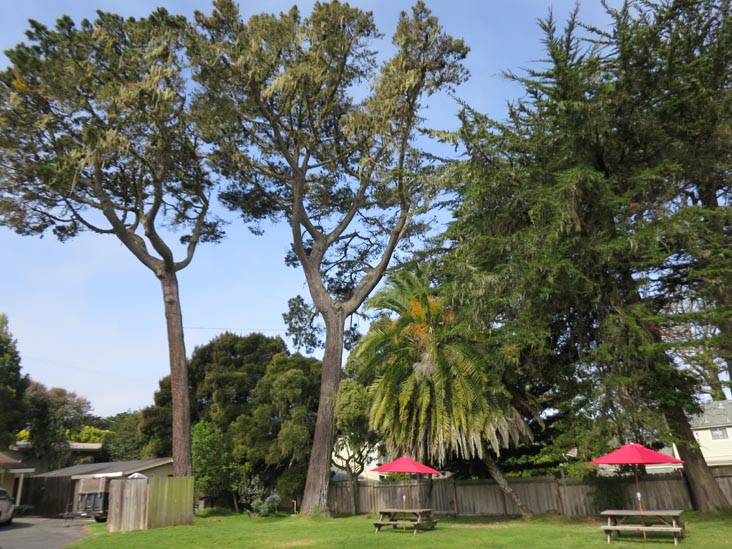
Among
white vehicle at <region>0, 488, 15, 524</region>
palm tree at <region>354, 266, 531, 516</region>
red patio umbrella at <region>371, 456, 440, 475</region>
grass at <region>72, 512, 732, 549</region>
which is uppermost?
palm tree at <region>354, 266, 531, 516</region>

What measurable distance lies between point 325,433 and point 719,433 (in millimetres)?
26173

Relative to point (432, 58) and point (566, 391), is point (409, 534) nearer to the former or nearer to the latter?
point (566, 391)

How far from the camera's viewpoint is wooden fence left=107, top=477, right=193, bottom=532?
17031 mm

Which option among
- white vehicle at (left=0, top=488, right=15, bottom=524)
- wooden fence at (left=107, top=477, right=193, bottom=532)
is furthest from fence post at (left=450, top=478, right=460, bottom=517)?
white vehicle at (left=0, top=488, right=15, bottom=524)

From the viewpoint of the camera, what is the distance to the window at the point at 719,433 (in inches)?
1261

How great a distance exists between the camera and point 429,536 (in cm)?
1372

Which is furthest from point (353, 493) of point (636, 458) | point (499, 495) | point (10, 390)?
point (10, 390)

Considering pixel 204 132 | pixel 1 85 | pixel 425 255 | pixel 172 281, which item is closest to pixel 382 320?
pixel 425 255

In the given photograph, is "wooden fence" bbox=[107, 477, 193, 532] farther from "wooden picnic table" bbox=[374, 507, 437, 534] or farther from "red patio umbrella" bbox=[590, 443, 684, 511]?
"red patio umbrella" bbox=[590, 443, 684, 511]

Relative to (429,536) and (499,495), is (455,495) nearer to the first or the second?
(499,495)

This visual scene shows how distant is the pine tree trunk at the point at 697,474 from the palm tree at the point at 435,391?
4458mm

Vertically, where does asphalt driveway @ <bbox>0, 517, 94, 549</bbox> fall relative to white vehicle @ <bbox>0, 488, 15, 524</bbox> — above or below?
below

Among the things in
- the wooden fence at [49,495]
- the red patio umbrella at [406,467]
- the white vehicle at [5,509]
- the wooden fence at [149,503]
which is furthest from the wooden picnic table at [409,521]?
the wooden fence at [49,495]

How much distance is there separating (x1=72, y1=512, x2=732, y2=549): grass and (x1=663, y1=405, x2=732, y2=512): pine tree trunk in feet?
1.71
